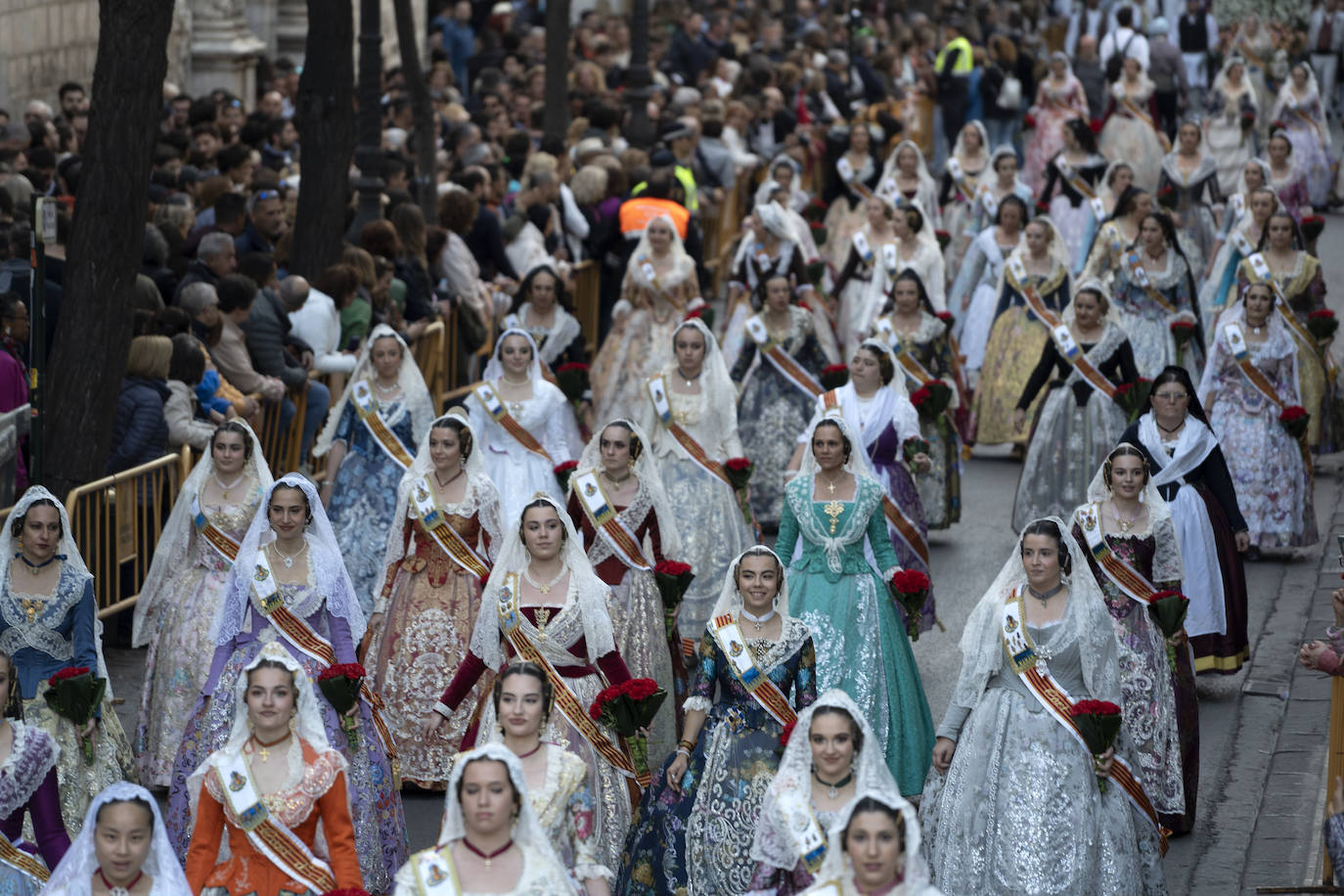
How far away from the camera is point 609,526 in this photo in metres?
10.6

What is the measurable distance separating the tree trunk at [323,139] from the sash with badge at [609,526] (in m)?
5.64

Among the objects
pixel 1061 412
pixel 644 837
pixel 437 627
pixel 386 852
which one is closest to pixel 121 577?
pixel 437 627

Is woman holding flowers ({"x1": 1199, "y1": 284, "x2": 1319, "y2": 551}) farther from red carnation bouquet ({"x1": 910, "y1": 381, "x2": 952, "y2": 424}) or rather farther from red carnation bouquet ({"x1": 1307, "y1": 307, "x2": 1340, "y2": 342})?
red carnation bouquet ({"x1": 910, "y1": 381, "x2": 952, "y2": 424})

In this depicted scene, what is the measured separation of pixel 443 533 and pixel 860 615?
75.9 inches

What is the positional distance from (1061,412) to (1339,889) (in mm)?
6551

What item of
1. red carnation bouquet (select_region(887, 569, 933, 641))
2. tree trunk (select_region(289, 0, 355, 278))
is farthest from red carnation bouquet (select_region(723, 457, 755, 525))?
tree trunk (select_region(289, 0, 355, 278))

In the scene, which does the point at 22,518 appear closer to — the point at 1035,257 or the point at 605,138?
the point at 1035,257

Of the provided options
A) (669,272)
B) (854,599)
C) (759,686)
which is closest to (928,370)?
(669,272)

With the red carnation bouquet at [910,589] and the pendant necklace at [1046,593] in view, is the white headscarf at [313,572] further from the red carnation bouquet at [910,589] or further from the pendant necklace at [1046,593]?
the pendant necklace at [1046,593]

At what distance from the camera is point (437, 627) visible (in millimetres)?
10398

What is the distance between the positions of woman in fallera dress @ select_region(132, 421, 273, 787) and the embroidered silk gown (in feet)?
7.87

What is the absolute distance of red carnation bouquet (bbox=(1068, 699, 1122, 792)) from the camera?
8.16 meters

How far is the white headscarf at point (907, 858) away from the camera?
20.7 ft

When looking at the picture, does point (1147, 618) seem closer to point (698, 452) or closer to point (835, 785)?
point (835, 785)
